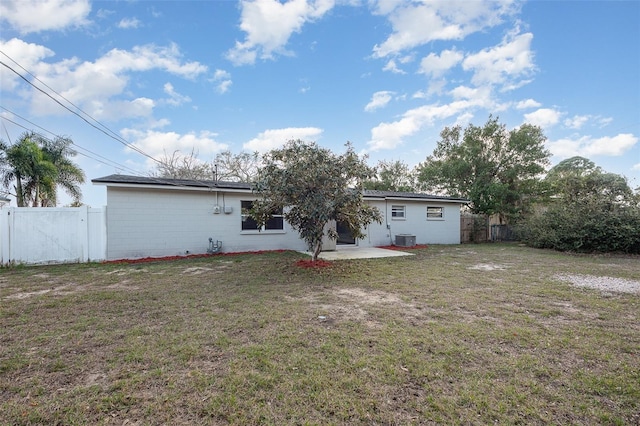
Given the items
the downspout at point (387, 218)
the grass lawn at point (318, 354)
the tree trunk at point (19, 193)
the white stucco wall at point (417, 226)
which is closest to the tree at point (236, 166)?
the tree trunk at point (19, 193)

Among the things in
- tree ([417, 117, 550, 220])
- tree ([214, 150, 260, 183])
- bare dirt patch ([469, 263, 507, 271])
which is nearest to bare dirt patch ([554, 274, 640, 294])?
bare dirt patch ([469, 263, 507, 271])

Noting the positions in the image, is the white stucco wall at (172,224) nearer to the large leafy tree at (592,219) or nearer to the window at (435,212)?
the window at (435,212)

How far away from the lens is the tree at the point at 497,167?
17109 millimetres

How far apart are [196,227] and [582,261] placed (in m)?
13.5

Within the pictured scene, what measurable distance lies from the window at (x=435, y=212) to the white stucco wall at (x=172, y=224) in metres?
8.56

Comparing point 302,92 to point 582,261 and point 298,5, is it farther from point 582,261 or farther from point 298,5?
point 582,261

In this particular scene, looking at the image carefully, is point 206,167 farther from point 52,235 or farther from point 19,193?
point 52,235

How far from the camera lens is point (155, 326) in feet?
11.9

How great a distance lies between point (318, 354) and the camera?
2871mm

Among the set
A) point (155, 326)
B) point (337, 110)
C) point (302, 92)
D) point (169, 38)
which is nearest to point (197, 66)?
point (169, 38)

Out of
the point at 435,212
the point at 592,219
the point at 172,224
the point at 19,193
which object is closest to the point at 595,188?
the point at 592,219

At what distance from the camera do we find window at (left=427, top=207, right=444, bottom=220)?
14938 mm

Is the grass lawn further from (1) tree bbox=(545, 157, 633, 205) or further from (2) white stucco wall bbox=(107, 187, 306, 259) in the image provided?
(1) tree bbox=(545, 157, 633, 205)

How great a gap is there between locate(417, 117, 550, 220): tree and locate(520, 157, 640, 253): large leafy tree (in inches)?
130
